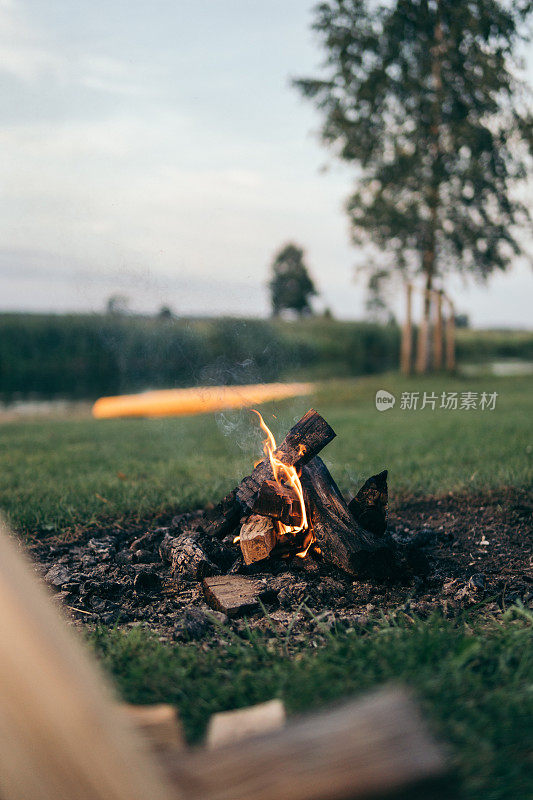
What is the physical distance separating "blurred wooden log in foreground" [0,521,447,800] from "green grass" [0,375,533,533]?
2355 mm

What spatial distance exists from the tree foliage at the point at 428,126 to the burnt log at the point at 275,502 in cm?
1501

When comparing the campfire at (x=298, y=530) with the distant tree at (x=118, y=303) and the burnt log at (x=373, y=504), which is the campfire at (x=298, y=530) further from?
the distant tree at (x=118, y=303)

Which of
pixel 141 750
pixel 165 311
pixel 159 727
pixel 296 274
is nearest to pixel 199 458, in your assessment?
pixel 165 311

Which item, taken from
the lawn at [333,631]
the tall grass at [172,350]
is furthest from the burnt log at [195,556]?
the tall grass at [172,350]

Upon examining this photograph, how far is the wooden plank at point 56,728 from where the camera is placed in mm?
1173

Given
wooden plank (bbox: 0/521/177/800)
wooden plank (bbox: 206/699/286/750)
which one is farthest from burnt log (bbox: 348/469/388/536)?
wooden plank (bbox: 0/521/177/800)

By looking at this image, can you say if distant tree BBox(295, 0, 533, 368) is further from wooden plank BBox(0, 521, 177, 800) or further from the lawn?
wooden plank BBox(0, 521, 177, 800)

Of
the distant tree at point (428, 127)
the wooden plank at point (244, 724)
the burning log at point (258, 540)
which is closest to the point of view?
the wooden plank at point (244, 724)

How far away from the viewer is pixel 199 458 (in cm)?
607

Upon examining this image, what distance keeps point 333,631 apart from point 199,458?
3.87m

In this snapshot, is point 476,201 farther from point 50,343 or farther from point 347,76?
point 50,343

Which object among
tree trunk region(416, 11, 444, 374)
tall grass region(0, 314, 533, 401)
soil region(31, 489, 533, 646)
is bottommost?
soil region(31, 489, 533, 646)

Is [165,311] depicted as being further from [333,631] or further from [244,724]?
[244,724]

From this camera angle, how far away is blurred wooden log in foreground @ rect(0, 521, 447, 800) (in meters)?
1.15
